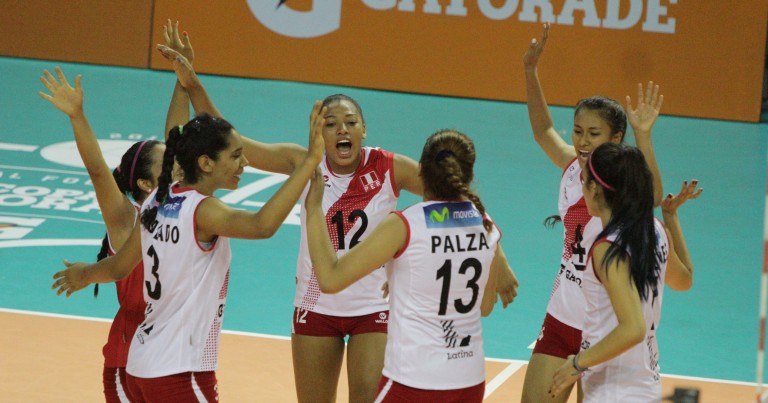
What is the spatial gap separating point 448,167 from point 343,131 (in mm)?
1436

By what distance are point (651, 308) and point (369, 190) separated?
2.11m

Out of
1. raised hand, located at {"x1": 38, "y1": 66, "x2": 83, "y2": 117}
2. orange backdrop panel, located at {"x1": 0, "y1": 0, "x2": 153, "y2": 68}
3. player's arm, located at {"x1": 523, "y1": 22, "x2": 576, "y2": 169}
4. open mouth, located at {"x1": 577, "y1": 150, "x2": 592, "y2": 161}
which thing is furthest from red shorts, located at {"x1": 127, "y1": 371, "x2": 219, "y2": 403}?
orange backdrop panel, located at {"x1": 0, "y1": 0, "x2": 153, "y2": 68}

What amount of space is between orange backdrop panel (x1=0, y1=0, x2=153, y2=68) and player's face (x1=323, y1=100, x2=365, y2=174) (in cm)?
1405

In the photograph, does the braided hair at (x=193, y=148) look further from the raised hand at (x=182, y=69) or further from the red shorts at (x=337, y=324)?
the red shorts at (x=337, y=324)

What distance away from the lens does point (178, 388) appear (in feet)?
16.4

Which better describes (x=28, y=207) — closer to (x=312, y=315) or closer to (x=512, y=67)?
(x=312, y=315)

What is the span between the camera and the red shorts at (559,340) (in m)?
6.15

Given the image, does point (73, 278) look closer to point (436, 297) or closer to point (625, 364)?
point (436, 297)

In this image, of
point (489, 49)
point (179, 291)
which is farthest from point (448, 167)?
point (489, 49)

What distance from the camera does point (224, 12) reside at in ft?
63.1

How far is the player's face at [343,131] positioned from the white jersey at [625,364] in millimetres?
1884

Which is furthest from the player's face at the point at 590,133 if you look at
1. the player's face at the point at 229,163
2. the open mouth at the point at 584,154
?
the player's face at the point at 229,163

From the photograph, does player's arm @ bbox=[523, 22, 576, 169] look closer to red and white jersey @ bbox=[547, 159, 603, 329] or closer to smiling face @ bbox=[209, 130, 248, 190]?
red and white jersey @ bbox=[547, 159, 603, 329]

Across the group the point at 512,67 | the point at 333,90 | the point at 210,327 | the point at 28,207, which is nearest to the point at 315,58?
the point at 333,90
